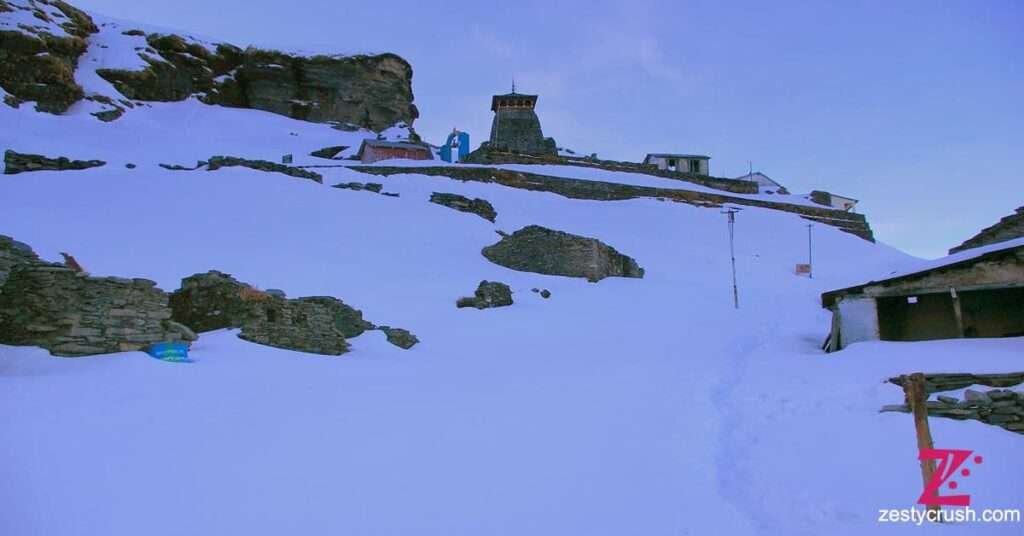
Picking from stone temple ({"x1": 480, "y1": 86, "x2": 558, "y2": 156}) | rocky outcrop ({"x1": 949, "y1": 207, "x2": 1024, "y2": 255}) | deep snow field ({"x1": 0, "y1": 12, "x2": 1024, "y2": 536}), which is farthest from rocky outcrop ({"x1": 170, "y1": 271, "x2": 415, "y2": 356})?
stone temple ({"x1": 480, "y1": 86, "x2": 558, "y2": 156})

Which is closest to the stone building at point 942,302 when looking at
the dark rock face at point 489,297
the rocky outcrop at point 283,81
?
the dark rock face at point 489,297

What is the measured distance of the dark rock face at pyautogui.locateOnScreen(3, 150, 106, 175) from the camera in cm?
2333

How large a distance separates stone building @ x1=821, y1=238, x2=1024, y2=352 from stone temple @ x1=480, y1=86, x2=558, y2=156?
4355cm

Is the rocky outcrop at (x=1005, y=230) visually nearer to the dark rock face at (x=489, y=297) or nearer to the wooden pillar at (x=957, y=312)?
the wooden pillar at (x=957, y=312)

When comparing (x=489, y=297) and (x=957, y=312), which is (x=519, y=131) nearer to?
(x=489, y=297)

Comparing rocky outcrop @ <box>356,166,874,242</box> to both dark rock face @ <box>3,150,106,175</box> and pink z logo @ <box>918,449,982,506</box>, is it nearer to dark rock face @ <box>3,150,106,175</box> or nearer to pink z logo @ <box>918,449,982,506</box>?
dark rock face @ <box>3,150,106,175</box>

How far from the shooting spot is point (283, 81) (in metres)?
52.6

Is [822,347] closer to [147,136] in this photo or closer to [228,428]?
[228,428]

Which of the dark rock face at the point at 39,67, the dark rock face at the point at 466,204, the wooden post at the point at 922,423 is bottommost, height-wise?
the wooden post at the point at 922,423

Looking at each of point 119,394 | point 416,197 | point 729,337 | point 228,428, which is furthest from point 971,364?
point 416,197

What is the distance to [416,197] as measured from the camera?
30.0 metres

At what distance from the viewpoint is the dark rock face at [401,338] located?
12516 millimetres

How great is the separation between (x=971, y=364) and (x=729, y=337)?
5.45 meters

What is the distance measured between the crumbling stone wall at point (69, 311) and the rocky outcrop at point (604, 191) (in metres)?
25.9
